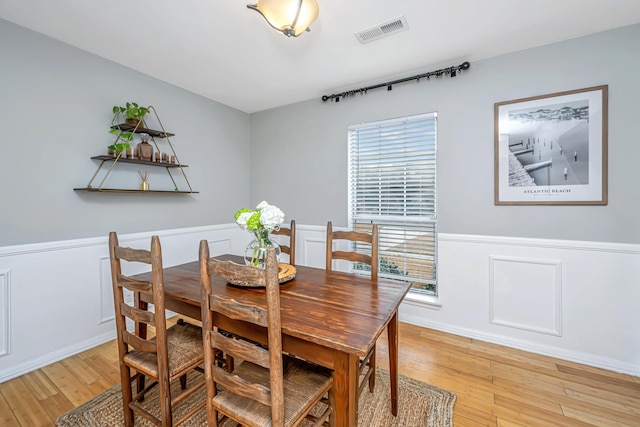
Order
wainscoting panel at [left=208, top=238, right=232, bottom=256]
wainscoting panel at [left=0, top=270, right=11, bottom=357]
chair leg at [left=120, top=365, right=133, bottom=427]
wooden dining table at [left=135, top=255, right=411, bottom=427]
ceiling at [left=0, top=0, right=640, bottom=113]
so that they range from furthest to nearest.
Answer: wainscoting panel at [left=208, top=238, right=232, bottom=256] → wainscoting panel at [left=0, top=270, right=11, bottom=357] → ceiling at [left=0, top=0, right=640, bottom=113] → chair leg at [left=120, top=365, right=133, bottom=427] → wooden dining table at [left=135, top=255, right=411, bottom=427]

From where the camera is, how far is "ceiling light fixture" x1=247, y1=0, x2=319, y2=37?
1.49m

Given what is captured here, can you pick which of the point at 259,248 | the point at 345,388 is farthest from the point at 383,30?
the point at 345,388

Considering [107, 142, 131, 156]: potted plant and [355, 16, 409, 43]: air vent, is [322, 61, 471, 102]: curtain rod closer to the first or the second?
[355, 16, 409, 43]: air vent

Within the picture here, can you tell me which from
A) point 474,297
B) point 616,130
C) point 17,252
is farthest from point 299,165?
point 616,130

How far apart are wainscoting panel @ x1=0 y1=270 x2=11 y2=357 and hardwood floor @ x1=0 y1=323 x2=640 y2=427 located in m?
0.26

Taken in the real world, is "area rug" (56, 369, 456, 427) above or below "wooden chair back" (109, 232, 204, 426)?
below

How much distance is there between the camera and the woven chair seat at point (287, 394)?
1090 mm

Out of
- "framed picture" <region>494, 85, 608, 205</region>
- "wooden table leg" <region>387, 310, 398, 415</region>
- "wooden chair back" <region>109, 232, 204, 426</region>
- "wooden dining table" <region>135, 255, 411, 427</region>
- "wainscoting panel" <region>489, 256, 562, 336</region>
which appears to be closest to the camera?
"wooden dining table" <region>135, 255, 411, 427</region>

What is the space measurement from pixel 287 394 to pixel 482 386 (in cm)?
155

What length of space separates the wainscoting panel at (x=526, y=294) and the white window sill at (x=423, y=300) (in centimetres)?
46

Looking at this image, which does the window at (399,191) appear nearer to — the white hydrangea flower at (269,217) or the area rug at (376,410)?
the area rug at (376,410)

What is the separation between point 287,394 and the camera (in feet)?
3.87

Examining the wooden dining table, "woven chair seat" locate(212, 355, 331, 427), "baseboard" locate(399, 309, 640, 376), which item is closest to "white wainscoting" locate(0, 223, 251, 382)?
the wooden dining table

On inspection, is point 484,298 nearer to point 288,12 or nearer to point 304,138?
point 304,138
